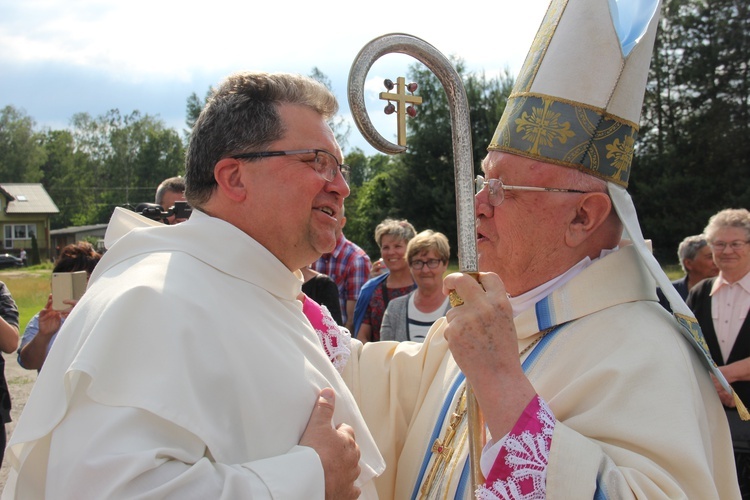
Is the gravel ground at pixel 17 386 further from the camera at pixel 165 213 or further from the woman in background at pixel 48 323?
the camera at pixel 165 213

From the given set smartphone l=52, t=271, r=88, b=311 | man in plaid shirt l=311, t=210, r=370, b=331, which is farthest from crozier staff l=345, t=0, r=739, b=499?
man in plaid shirt l=311, t=210, r=370, b=331

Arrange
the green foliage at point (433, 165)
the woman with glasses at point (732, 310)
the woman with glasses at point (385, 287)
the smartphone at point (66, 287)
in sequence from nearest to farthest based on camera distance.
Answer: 1. the smartphone at point (66, 287)
2. the woman with glasses at point (732, 310)
3. the woman with glasses at point (385, 287)
4. the green foliage at point (433, 165)

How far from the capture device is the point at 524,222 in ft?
8.17

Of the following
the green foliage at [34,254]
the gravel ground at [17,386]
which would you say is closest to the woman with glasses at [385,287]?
the gravel ground at [17,386]

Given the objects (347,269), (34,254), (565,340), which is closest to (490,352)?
(565,340)

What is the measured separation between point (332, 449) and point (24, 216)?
64446 mm

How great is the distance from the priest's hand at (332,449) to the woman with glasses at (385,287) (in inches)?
165

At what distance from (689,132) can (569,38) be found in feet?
110

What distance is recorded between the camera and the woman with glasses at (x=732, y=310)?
4.71m

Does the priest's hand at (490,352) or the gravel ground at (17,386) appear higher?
the priest's hand at (490,352)

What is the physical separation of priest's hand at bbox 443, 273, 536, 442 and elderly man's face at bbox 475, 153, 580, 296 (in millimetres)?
480

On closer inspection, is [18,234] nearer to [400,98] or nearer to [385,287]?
[385,287]

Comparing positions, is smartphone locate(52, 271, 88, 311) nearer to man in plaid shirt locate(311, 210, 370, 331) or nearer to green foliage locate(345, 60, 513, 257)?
man in plaid shirt locate(311, 210, 370, 331)

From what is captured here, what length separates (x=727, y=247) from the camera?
5.29m
